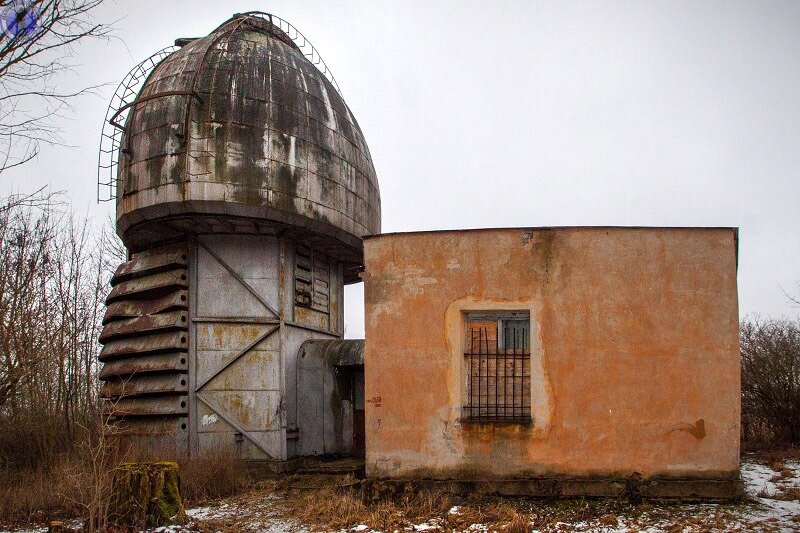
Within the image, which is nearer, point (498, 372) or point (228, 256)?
point (498, 372)

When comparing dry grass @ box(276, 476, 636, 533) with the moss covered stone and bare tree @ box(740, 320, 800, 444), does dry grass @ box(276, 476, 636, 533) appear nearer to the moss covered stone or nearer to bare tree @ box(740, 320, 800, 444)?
the moss covered stone

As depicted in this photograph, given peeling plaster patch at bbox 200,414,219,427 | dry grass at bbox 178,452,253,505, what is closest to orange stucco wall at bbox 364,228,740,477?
dry grass at bbox 178,452,253,505

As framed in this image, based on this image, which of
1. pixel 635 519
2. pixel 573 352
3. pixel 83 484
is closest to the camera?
pixel 635 519

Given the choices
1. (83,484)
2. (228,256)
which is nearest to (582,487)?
(83,484)

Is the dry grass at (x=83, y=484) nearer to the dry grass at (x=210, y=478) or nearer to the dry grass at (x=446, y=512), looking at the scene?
the dry grass at (x=210, y=478)

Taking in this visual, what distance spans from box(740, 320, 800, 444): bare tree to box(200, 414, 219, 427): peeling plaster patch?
12141 mm

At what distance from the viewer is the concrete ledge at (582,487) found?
9469mm

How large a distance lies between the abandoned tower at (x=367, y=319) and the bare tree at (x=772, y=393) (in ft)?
21.6

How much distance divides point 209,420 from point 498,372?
19.8ft

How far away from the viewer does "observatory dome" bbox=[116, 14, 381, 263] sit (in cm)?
1404

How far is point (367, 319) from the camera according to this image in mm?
10305

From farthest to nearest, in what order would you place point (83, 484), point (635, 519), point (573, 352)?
point (573, 352) → point (83, 484) → point (635, 519)

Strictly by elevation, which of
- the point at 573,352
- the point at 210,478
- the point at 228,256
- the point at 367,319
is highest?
the point at 228,256

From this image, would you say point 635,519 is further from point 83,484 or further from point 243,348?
point 243,348
